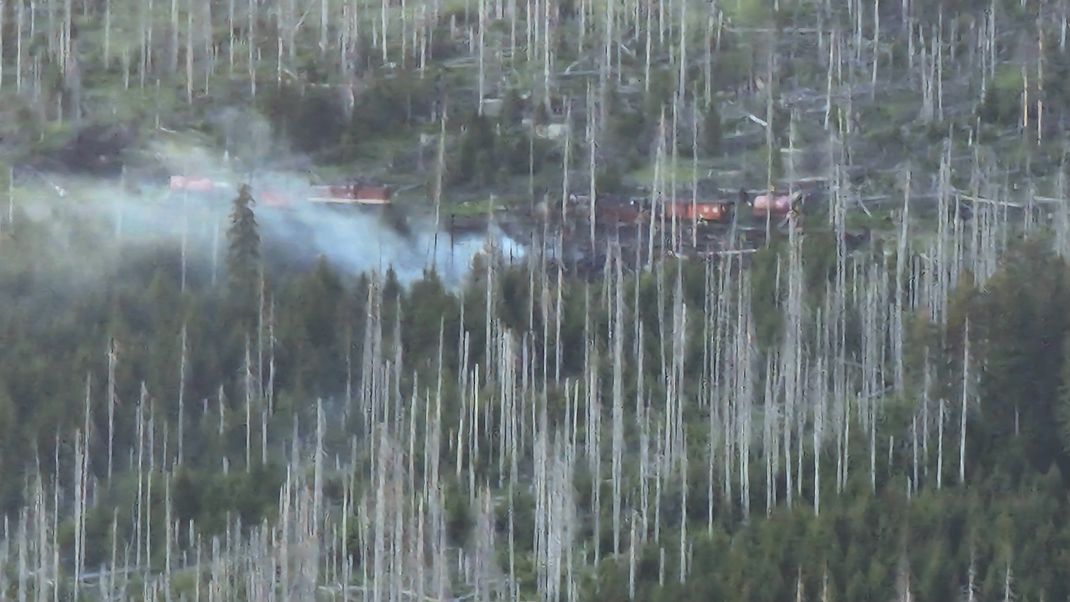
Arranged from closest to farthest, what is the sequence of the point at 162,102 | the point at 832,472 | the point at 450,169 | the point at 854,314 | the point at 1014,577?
the point at 1014,577
the point at 832,472
the point at 854,314
the point at 450,169
the point at 162,102

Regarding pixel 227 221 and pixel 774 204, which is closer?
pixel 774 204

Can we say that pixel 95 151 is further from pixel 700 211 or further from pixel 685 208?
pixel 700 211

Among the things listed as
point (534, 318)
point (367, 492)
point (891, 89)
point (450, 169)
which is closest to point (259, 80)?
point (450, 169)

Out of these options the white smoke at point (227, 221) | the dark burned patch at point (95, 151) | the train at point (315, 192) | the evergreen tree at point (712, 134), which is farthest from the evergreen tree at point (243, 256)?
the evergreen tree at point (712, 134)

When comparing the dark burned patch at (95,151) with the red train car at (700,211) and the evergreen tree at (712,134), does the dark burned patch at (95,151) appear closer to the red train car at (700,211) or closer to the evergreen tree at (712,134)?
the evergreen tree at (712,134)

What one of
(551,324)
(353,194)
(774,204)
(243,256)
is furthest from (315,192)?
(551,324)

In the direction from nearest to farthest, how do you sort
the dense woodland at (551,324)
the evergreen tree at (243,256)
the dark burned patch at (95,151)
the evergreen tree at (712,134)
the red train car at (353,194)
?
the dense woodland at (551,324), the evergreen tree at (243,256), the red train car at (353,194), the evergreen tree at (712,134), the dark burned patch at (95,151)

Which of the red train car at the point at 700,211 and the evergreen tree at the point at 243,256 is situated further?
the red train car at the point at 700,211

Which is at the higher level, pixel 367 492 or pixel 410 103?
pixel 410 103

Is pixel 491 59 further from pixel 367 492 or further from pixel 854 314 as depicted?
pixel 367 492
